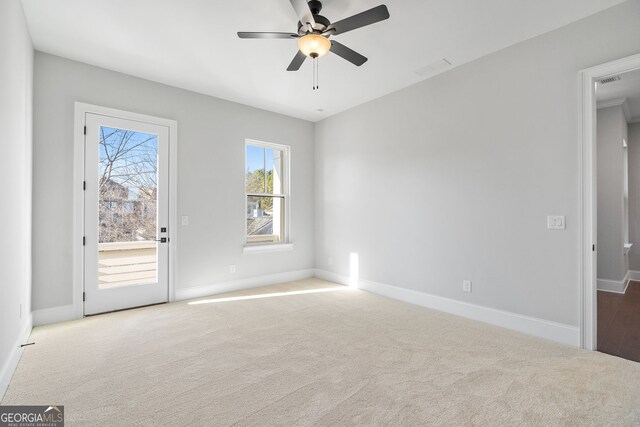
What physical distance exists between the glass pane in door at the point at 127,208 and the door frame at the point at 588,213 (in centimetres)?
475

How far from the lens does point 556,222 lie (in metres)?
2.88

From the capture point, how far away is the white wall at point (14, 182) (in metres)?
2.06

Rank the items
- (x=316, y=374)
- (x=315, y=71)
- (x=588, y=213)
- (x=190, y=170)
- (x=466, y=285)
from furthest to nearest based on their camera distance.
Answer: (x=190, y=170) → (x=315, y=71) → (x=466, y=285) → (x=588, y=213) → (x=316, y=374)

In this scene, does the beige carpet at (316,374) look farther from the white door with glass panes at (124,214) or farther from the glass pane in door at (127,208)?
the glass pane in door at (127,208)

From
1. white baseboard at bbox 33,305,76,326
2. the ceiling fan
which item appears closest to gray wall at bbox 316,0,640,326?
the ceiling fan

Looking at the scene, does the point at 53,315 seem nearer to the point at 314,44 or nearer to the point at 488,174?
the point at 314,44

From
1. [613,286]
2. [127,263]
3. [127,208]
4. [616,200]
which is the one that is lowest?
[613,286]

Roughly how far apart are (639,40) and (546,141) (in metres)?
0.95

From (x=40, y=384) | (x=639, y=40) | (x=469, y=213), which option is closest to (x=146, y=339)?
(x=40, y=384)

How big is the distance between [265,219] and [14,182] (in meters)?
3.24

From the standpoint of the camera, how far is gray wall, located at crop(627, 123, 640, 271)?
5.36 m

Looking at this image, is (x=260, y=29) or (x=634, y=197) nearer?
(x=260, y=29)

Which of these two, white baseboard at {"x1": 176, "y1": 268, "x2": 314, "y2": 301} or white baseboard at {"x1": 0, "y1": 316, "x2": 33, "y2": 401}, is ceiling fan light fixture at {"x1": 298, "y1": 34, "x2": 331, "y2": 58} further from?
white baseboard at {"x1": 176, "y1": 268, "x2": 314, "y2": 301}

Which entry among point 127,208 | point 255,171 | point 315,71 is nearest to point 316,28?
point 315,71
